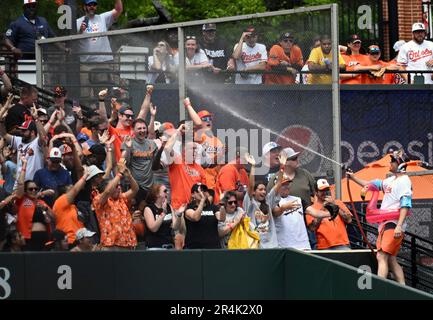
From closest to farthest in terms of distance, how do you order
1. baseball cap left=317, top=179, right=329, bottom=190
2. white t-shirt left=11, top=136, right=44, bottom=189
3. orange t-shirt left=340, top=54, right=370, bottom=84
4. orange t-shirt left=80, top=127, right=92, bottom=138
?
white t-shirt left=11, top=136, right=44, bottom=189 → baseball cap left=317, top=179, right=329, bottom=190 → orange t-shirt left=80, top=127, right=92, bottom=138 → orange t-shirt left=340, top=54, right=370, bottom=84

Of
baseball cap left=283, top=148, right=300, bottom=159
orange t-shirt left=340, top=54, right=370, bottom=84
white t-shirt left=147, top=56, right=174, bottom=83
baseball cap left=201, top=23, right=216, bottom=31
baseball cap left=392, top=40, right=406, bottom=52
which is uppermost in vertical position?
baseball cap left=392, top=40, right=406, bottom=52

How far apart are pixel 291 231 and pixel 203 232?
109 cm

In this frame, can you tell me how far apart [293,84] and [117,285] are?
3.75m

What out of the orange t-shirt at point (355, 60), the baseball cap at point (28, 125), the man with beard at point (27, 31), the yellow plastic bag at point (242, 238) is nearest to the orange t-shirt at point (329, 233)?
the yellow plastic bag at point (242, 238)

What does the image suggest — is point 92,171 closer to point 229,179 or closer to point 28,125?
point 28,125

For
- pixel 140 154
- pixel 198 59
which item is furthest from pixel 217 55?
pixel 140 154

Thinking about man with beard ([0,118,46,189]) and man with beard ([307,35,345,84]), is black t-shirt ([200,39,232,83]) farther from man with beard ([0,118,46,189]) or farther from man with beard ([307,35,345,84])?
man with beard ([0,118,46,189])

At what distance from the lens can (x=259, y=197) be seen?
15.3 m

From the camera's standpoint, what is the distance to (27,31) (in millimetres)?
18625

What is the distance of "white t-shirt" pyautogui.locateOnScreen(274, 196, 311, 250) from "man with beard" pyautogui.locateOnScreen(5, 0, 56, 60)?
4.88m

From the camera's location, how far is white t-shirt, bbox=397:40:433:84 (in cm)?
2064

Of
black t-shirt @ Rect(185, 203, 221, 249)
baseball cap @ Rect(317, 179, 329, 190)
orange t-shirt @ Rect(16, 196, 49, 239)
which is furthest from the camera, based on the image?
baseball cap @ Rect(317, 179, 329, 190)

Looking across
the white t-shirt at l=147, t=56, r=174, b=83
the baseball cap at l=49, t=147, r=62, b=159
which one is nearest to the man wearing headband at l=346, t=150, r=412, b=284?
the white t-shirt at l=147, t=56, r=174, b=83
